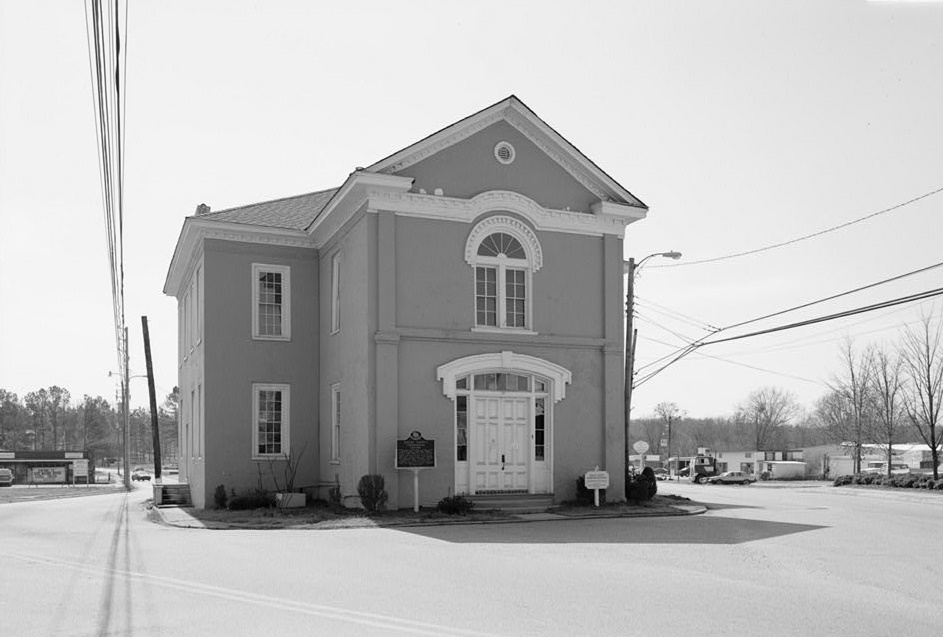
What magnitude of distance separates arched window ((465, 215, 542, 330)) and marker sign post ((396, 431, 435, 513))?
11.2ft

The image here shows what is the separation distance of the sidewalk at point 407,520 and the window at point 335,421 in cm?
386

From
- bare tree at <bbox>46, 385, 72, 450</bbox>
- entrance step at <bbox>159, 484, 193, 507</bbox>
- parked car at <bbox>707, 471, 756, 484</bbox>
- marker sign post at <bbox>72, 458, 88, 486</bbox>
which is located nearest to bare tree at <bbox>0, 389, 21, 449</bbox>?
bare tree at <bbox>46, 385, 72, 450</bbox>

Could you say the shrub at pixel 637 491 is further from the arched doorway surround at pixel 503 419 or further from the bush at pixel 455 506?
the bush at pixel 455 506

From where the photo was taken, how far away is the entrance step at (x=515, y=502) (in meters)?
23.2

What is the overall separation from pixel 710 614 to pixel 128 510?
24.2 metres

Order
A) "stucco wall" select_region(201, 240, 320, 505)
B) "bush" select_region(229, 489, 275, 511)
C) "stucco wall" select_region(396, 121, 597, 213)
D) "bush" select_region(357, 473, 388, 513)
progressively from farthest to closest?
"stucco wall" select_region(201, 240, 320, 505), "bush" select_region(229, 489, 275, 511), "stucco wall" select_region(396, 121, 597, 213), "bush" select_region(357, 473, 388, 513)

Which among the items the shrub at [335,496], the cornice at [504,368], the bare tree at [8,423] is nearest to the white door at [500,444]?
the cornice at [504,368]

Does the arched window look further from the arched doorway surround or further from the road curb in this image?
the road curb

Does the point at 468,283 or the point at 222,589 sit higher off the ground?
the point at 468,283

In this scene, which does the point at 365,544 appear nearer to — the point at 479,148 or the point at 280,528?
the point at 280,528

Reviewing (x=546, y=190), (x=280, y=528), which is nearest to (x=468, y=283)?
(x=546, y=190)

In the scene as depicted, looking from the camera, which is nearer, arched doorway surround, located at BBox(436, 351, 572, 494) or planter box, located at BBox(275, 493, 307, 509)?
arched doorway surround, located at BBox(436, 351, 572, 494)

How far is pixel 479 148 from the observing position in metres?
24.7

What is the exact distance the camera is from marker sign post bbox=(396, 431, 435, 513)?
72.8ft
